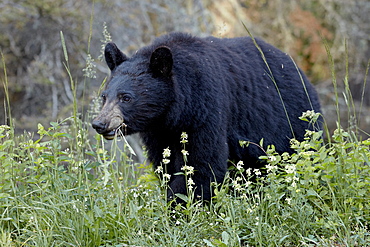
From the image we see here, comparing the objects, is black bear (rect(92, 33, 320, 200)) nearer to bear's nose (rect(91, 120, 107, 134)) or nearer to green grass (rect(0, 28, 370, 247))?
bear's nose (rect(91, 120, 107, 134))

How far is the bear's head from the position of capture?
14.5ft

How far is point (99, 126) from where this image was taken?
412 cm

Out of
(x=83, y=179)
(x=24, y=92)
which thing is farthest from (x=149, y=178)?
(x=24, y=92)

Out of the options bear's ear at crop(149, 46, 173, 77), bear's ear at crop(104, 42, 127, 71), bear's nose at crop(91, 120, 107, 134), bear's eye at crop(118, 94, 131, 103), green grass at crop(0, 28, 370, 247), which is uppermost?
bear's ear at crop(104, 42, 127, 71)

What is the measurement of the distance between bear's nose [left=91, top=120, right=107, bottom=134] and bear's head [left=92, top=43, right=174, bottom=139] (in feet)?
0.49

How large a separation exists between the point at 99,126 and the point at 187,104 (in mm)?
860

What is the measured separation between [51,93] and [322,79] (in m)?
7.72

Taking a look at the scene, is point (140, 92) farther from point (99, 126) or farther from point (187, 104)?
point (99, 126)

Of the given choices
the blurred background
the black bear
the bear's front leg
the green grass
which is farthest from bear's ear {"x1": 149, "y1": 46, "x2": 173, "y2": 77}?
the blurred background

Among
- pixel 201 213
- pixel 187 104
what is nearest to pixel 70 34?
pixel 187 104

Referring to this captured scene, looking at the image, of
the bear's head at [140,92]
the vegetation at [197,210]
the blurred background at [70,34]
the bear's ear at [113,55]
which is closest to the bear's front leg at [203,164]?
the bear's head at [140,92]

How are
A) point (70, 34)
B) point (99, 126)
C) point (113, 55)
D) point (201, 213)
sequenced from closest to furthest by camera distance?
1. point (201, 213)
2. point (99, 126)
3. point (113, 55)
4. point (70, 34)

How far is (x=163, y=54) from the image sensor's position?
14.7 feet

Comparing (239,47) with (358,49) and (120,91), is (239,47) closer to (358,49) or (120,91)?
(120,91)
